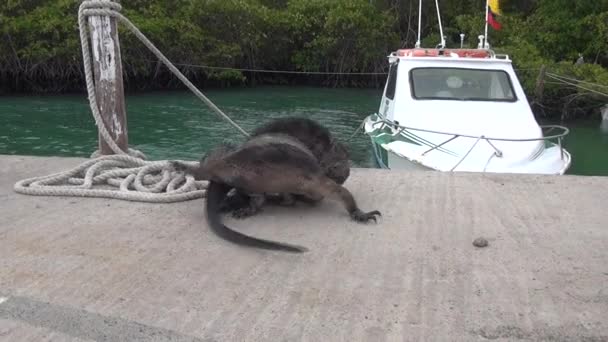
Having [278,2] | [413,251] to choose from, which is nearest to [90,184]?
[413,251]

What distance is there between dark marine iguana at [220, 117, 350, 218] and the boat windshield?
596 centimetres

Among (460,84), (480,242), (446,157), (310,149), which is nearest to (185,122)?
(460,84)

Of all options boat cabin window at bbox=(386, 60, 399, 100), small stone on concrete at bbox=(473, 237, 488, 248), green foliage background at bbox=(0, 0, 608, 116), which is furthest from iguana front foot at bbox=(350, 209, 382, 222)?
green foliage background at bbox=(0, 0, 608, 116)

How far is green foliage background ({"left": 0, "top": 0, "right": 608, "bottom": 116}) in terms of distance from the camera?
24.0 metres

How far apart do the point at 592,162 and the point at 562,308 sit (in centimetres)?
1427

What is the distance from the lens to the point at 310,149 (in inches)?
156

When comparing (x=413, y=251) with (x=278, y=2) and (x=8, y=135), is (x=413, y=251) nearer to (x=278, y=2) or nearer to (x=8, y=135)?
(x=8, y=135)

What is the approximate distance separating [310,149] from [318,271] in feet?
3.85

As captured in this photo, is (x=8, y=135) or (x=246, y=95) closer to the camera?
(x=8, y=135)

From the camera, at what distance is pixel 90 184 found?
4336mm

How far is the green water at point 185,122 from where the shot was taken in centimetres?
1530

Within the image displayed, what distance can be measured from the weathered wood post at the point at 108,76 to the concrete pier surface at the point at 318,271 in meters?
1.17

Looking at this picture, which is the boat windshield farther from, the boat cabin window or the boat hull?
the boat hull

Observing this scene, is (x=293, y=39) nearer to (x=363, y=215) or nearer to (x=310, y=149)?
(x=310, y=149)
